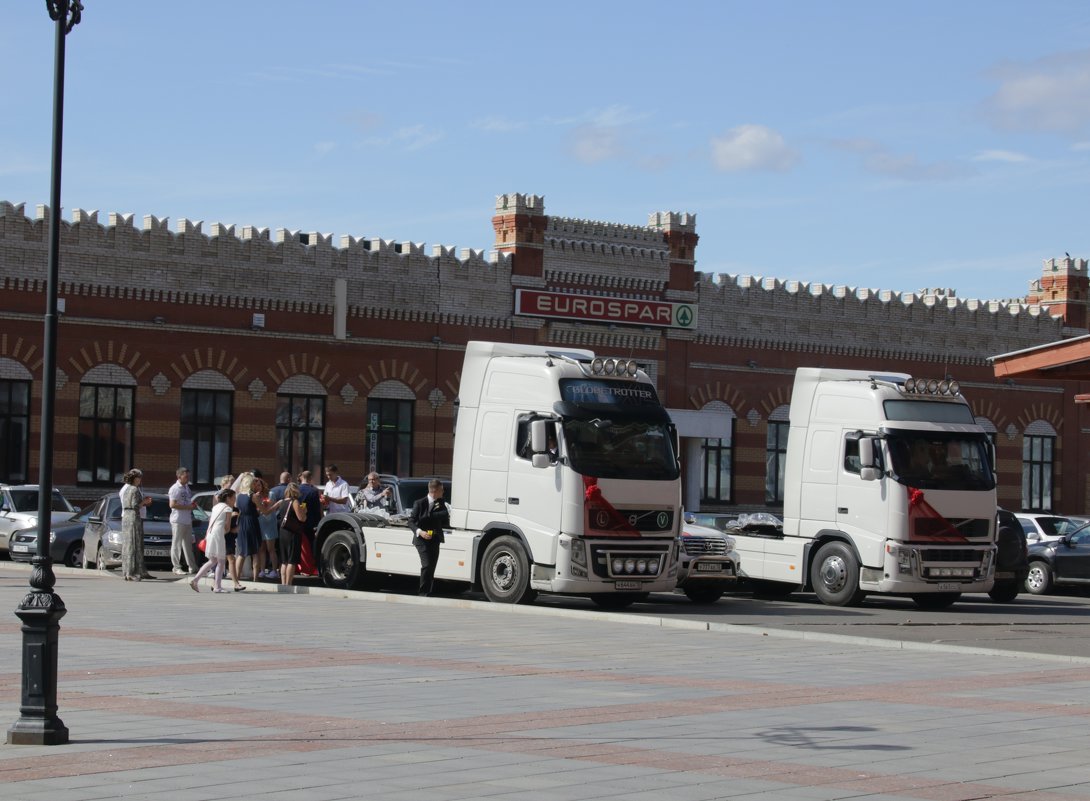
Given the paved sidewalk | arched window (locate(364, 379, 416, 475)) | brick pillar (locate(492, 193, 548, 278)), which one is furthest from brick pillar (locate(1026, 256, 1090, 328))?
the paved sidewalk

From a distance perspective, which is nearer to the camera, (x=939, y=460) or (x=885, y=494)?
(x=885, y=494)

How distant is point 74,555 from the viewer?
95.5 ft

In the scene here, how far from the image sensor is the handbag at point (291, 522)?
2478cm

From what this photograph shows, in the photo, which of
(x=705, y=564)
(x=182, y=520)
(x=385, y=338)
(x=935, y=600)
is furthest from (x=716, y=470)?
(x=182, y=520)

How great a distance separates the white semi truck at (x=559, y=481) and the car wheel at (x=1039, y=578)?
9.80 metres

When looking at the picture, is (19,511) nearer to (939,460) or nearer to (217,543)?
(217,543)

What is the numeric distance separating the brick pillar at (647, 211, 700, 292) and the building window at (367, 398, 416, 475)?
28.4ft

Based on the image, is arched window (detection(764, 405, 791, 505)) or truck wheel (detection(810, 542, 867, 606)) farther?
arched window (detection(764, 405, 791, 505))

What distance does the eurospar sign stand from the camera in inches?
1662

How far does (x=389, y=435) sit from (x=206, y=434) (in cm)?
460

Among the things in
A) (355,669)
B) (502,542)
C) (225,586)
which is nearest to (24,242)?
(225,586)

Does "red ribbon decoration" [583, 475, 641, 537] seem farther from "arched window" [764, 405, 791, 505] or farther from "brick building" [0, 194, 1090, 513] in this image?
"arched window" [764, 405, 791, 505]

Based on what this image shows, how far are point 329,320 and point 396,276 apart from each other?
7.31ft

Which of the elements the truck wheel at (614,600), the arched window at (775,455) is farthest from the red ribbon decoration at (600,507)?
the arched window at (775,455)
